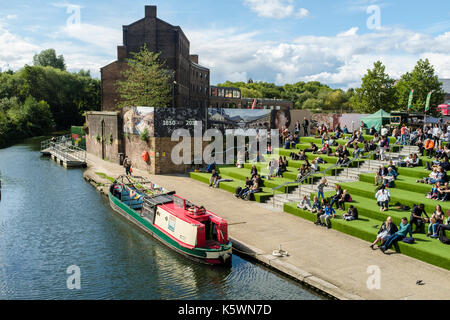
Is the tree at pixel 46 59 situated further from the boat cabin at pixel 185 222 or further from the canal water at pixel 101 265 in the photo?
the boat cabin at pixel 185 222

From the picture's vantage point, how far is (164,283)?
1506 cm

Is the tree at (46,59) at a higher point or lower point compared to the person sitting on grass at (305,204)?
higher

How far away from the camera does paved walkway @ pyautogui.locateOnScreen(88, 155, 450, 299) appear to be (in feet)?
43.9

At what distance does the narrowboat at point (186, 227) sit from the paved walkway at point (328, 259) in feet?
4.70

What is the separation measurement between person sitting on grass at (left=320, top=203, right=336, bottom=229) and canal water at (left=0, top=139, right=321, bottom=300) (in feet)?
17.5

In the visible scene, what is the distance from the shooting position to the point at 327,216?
19.9 meters

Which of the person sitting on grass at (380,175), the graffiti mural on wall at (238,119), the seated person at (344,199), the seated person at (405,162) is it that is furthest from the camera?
the graffiti mural on wall at (238,119)

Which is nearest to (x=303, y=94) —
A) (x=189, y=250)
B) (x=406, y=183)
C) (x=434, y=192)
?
(x=406, y=183)

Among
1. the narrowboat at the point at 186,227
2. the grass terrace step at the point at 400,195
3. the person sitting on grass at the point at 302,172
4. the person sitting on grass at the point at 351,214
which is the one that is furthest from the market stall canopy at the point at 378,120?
the narrowboat at the point at 186,227

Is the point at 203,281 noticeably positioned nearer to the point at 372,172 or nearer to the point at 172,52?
the point at 372,172

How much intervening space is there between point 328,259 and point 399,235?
3238 millimetres

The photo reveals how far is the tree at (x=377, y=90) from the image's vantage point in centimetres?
6116

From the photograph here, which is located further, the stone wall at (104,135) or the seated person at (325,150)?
the stone wall at (104,135)
